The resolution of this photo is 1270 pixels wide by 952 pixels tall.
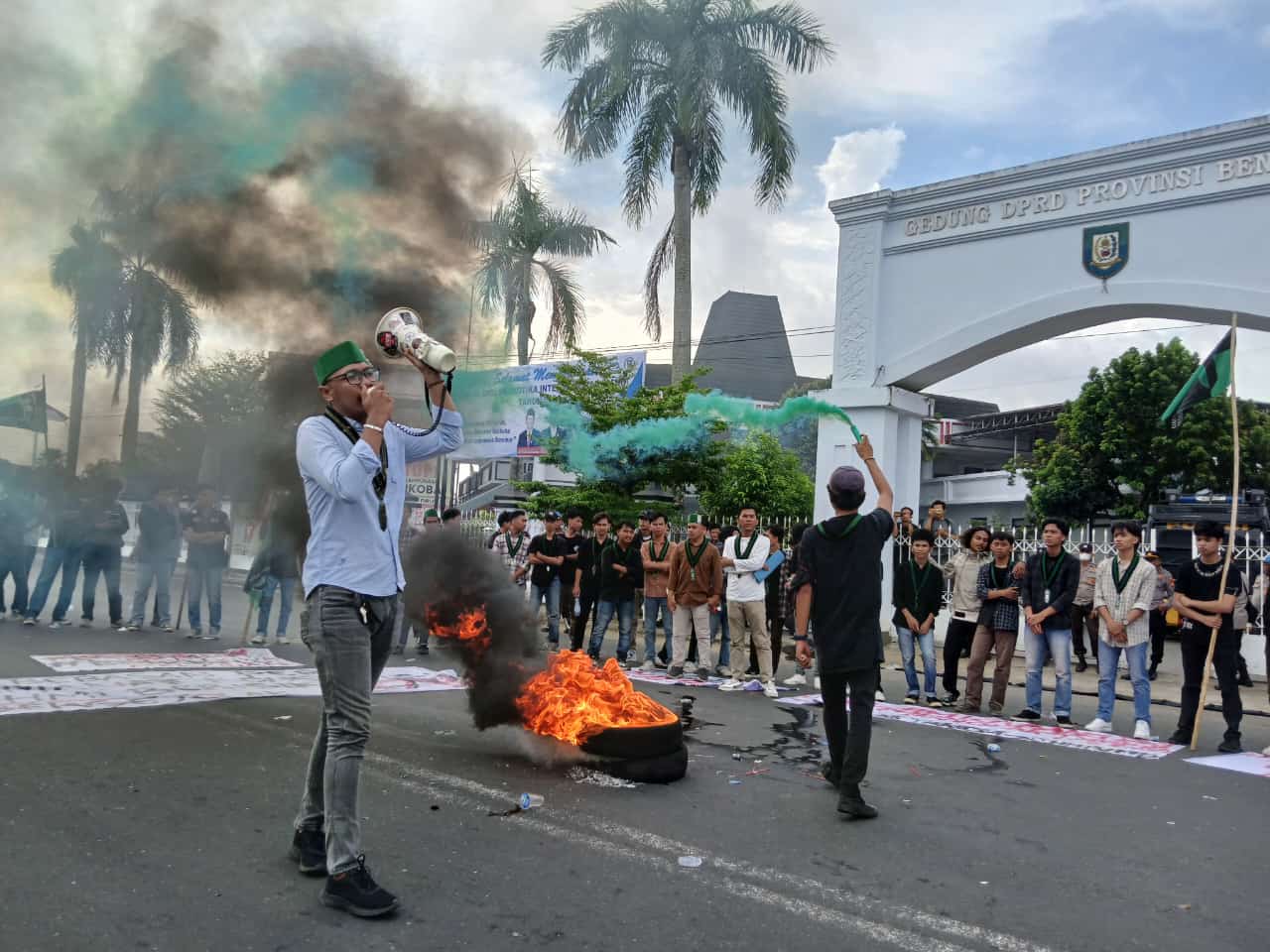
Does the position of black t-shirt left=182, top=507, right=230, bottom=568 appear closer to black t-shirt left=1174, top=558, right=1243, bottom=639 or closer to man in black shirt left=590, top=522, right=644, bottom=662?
man in black shirt left=590, top=522, right=644, bottom=662

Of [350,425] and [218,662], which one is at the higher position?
[350,425]

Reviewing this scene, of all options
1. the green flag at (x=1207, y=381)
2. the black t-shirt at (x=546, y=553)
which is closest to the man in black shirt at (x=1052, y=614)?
the green flag at (x=1207, y=381)

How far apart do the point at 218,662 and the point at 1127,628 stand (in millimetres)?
8491

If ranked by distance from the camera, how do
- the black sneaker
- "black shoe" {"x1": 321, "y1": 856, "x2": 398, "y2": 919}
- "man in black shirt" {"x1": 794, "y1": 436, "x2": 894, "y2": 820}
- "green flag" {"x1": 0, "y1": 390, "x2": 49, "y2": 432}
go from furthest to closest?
"green flag" {"x1": 0, "y1": 390, "x2": 49, "y2": 432} < the black sneaker < "man in black shirt" {"x1": 794, "y1": 436, "x2": 894, "y2": 820} < "black shoe" {"x1": 321, "y1": 856, "x2": 398, "y2": 919}

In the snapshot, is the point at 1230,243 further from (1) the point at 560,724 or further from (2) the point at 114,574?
(2) the point at 114,574

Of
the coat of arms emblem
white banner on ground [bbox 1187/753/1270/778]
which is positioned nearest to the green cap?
white banner on ground [bbox 1187/753/1270/778]

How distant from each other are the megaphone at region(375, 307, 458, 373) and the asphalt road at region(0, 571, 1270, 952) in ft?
6.76

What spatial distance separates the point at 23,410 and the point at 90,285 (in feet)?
14.4

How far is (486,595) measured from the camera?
651cm

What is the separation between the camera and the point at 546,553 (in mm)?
13070

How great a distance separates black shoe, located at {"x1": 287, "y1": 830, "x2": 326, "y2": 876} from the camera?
3.81 meters

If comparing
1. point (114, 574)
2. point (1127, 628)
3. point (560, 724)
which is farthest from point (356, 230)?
point (1127, 628)

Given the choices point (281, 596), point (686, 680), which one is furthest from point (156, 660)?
point (686, 680)

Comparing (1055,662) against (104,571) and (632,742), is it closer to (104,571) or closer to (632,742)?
(632,742)
